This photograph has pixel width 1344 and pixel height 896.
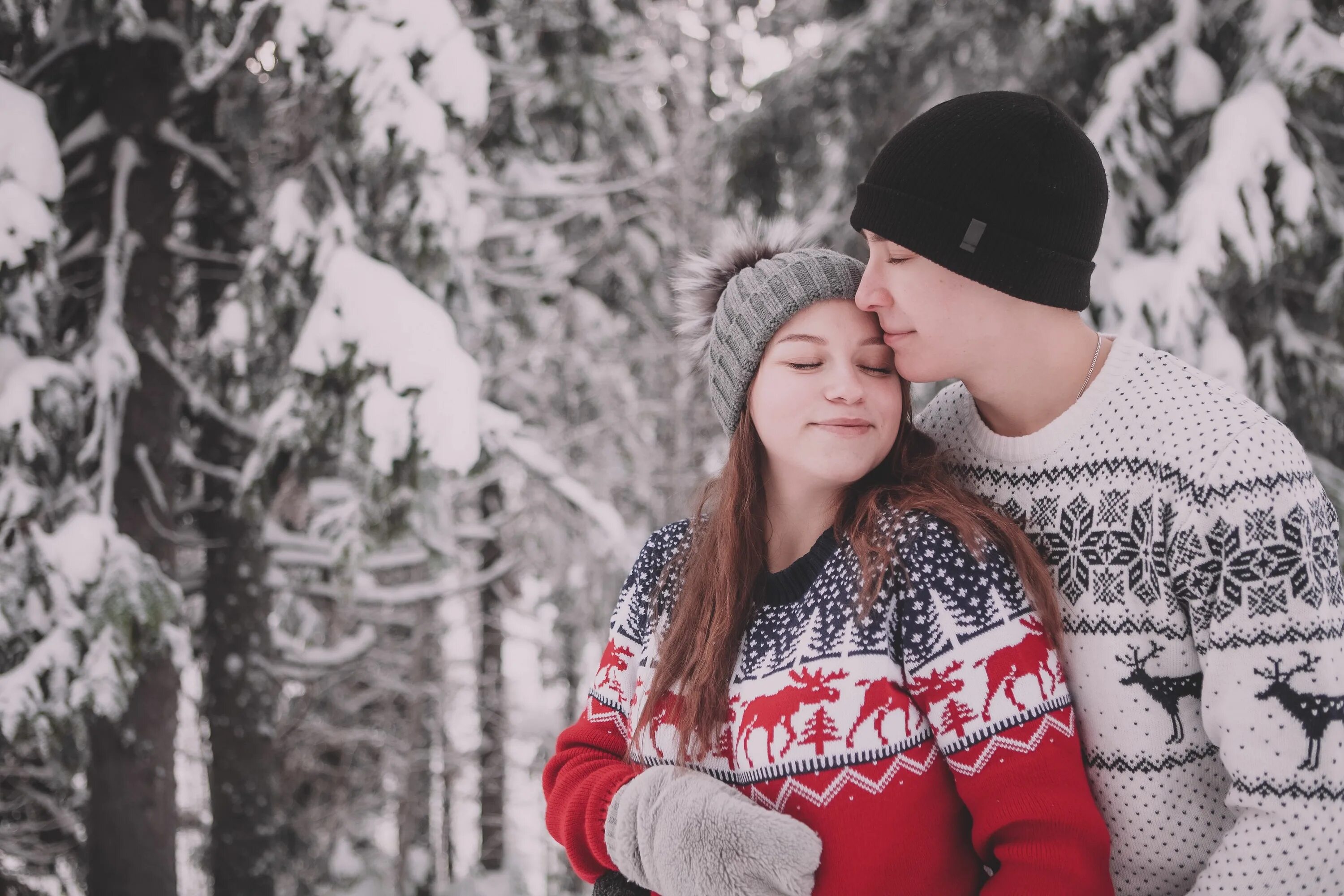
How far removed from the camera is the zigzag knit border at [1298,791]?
4.80ft

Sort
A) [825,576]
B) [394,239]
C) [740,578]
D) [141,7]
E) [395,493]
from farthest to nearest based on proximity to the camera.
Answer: [141,7], [394,239], [395,493], [740,578], [825,576]

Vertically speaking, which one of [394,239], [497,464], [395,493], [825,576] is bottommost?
[497,464]

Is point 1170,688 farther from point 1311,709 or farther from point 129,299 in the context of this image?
point 129,299

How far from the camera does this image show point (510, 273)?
802 cm

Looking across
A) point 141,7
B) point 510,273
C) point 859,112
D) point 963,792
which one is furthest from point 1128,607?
point 510,273

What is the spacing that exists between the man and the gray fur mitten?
58 cm

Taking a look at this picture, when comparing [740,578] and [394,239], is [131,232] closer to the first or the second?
[394,239]

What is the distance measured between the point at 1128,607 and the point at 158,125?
5.64 metres

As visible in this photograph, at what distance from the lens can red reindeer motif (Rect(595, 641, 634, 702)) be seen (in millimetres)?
2211

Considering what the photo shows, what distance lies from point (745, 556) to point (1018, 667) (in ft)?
2.16

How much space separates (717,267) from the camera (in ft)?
7.63

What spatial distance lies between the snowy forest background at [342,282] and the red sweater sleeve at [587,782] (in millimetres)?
987

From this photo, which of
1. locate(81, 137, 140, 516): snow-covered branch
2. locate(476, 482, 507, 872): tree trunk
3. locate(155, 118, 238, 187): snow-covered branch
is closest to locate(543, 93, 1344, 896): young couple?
locate(81, 137, 140, 516): snow-covered branch

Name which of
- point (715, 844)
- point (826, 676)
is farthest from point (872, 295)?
point (715, 844)
